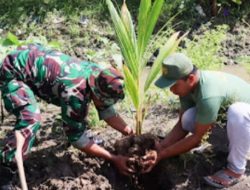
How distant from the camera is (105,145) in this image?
3271mm

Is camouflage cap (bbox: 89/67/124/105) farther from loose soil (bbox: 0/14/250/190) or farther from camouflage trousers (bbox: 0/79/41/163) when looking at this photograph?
loose soil (bbox: 0/14/250/190)

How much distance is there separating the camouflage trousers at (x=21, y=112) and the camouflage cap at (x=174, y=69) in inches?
27.9

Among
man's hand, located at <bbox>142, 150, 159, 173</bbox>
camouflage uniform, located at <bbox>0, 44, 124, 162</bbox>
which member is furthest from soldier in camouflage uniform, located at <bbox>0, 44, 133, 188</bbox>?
man's hand, located at <bbox>142, 150, 159, 173</bbox>

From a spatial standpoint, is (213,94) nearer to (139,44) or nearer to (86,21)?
(139,44)

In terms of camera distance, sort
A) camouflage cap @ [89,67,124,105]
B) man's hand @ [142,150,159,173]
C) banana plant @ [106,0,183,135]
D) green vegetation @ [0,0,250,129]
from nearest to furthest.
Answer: camouflage cap @ [89,67,124,105], man's hand @ [142,150,159,173], banana plant @ [106,0,183,135], green vegetation @ [0,0,250,129]

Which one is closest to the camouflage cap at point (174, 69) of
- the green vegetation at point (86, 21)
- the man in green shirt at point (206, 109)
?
the man in green shirt at point (206, 109)

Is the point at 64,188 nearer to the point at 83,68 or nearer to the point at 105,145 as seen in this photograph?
the point at 105,145

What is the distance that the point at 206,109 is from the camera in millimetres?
2766

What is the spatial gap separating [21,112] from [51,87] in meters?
0.22

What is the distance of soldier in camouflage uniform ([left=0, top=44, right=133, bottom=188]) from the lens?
2770mm

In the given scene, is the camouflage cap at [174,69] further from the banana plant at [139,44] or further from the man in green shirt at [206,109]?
the banana plant at [139,44]

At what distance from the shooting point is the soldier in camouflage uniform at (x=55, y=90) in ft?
9.09

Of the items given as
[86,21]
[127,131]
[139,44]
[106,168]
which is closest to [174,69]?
[139,44]

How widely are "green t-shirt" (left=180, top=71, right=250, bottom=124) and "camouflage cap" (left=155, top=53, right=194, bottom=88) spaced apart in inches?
5.0
